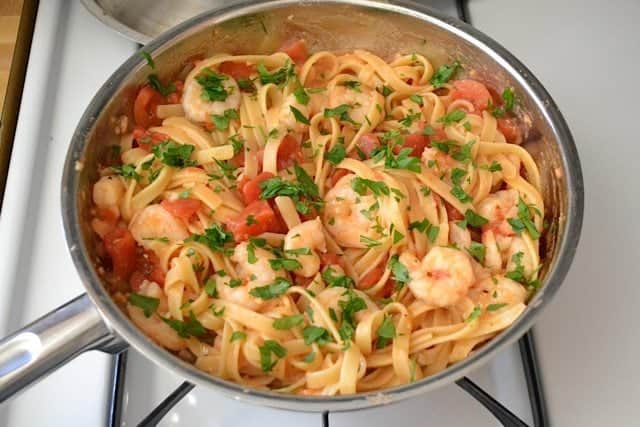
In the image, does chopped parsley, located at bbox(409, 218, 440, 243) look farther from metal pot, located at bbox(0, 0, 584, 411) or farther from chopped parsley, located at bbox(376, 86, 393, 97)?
chopped parsley, located at bbox(376, 86, 393, 97)

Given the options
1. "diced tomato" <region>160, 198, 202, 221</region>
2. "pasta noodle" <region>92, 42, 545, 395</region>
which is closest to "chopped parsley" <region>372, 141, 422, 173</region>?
"pasta noodle" <region>92, 42, 545, 395</region>

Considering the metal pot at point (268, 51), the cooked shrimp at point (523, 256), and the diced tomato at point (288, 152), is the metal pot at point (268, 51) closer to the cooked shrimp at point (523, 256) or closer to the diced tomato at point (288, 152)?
the cooked shrimp at point (523, 256)

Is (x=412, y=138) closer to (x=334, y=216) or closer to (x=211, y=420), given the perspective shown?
(x=334, y=216)

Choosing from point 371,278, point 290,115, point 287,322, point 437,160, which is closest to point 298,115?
point 290,115

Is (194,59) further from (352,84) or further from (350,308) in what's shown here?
(350,308)

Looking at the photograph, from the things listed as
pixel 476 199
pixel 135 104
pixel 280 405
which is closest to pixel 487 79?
pixel 476 199

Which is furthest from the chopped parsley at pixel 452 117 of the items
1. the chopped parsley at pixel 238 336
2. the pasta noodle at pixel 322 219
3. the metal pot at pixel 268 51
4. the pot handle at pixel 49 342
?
the pot handle at pixel 49 342
